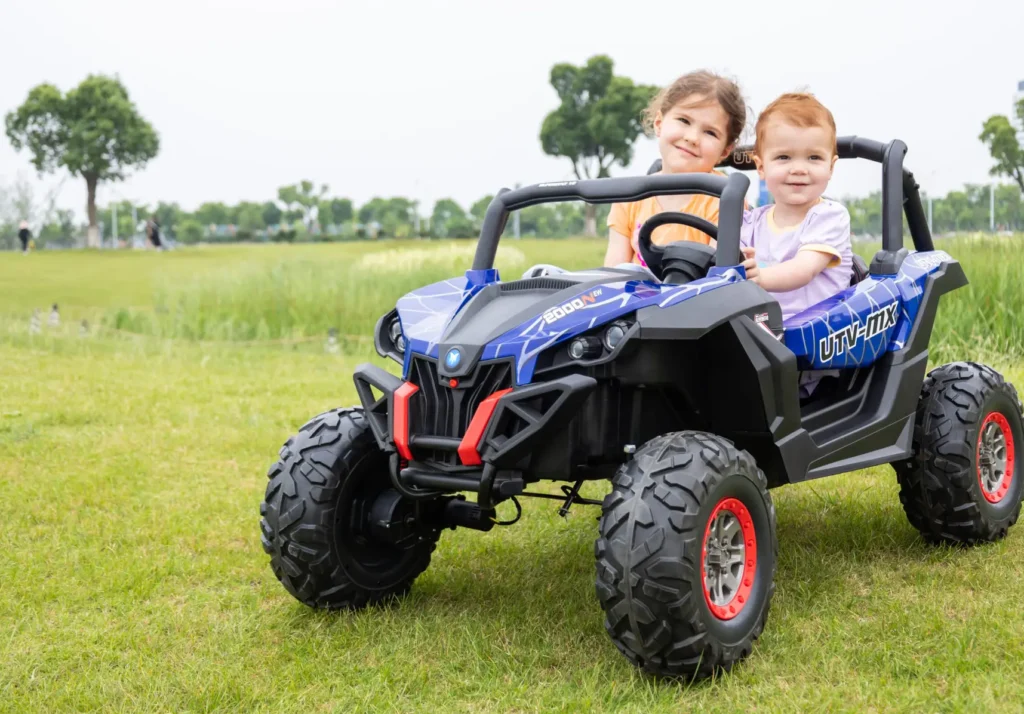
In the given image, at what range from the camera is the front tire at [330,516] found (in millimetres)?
3311

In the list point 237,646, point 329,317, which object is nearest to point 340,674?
point 237,646

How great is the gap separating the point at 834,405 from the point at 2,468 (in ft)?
13.2

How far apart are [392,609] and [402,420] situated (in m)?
0.77

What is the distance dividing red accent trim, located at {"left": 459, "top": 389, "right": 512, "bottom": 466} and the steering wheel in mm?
743

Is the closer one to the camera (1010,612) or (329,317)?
(1010,612)

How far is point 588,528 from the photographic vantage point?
4.55m

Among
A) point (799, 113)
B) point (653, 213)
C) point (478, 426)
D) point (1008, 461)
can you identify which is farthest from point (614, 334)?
point (1008, 461)

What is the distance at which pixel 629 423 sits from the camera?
3.19 metres

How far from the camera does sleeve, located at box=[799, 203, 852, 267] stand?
12.2 ft

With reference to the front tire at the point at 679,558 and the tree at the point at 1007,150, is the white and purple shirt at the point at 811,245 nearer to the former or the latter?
the front tire at the point at 679,558

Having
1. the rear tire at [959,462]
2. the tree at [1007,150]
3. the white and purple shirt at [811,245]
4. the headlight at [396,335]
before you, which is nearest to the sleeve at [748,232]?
the white and purple shirt at [811,245]

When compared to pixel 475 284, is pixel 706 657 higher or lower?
lower

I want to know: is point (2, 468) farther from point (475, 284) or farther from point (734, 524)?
point (734, 524)

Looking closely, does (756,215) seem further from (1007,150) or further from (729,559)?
(1007,150)
